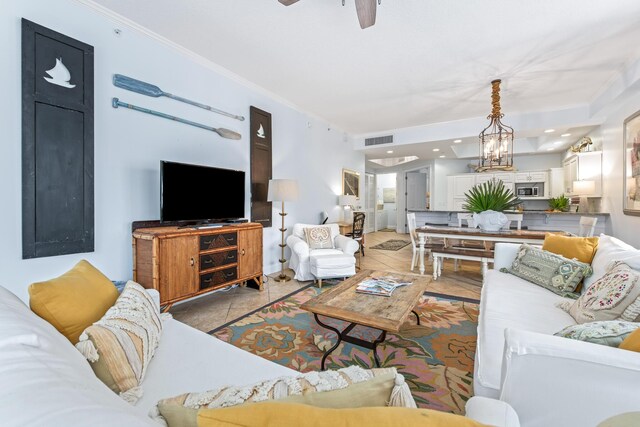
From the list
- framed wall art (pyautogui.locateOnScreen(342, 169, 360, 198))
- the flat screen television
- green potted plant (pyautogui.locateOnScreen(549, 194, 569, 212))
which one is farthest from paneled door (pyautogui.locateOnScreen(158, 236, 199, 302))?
green potted plant (pyautogui.locateOnScreen(549, 194, 569, 212))

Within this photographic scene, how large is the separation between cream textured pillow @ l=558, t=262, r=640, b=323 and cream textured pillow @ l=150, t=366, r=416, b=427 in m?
1.52

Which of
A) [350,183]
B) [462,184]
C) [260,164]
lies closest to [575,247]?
[260,164]

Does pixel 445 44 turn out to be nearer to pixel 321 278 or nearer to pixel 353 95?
pixel 353 95

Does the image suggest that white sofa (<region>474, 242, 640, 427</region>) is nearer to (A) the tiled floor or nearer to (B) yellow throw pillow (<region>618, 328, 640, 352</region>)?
(B) yellow throw pillow (<region>618, 328, 640, 352</region>)

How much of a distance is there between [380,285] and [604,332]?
54.4 inches

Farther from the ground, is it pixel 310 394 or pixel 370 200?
pixel 370 200

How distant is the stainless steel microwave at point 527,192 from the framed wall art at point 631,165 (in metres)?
4.10

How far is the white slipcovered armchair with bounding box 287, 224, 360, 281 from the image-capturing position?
12.0ft

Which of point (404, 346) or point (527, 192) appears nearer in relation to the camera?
point (404, 346)

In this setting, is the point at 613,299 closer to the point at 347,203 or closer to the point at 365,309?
the point at 365,309

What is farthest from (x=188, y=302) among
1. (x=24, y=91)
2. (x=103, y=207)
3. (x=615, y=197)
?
(x=615, y=197)

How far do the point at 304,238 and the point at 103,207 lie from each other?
2500mm

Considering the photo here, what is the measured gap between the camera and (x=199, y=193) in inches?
118

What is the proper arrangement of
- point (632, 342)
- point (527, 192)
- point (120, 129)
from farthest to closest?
point (527, 192), point (120, 129), point (632, 342)
